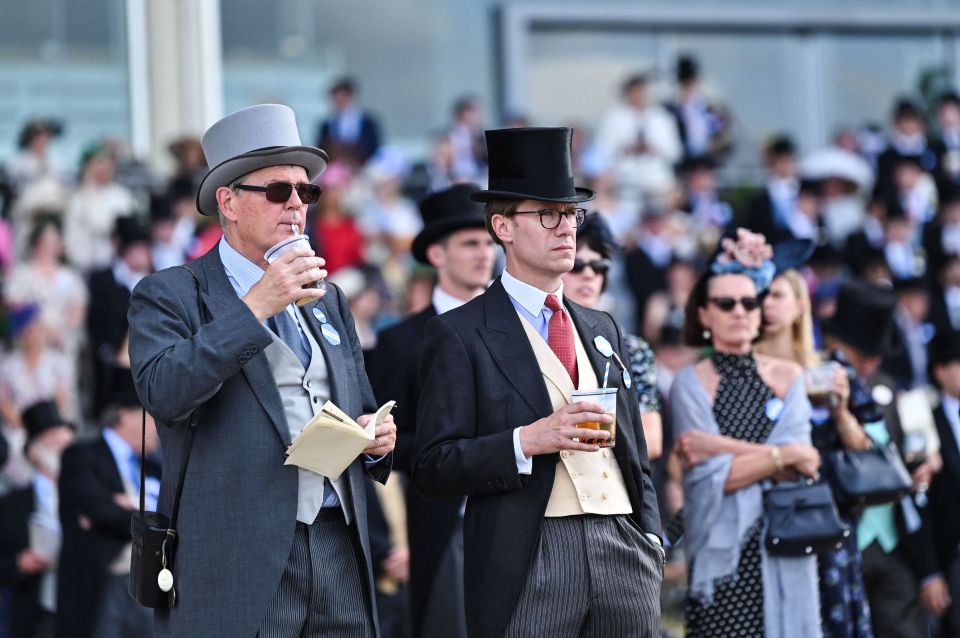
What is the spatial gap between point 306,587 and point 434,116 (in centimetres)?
1490

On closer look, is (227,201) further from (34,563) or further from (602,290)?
(34,563)

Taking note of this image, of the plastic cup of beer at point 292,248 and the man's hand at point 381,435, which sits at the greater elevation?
the plastic cup of beer at point 292,248

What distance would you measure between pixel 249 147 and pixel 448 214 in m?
2.35

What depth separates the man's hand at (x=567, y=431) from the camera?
4.83m

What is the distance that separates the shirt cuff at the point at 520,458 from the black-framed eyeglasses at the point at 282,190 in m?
1.03

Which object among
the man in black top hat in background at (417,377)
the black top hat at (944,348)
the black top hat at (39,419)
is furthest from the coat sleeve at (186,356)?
the black top hat at (944,348)

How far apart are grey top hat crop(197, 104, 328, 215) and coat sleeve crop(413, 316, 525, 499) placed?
30.7 inches

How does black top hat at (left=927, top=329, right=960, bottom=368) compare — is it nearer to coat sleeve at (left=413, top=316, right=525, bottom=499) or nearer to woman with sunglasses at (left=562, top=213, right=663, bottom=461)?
woman with sunglasses at (left=562, top=213, right=663, bottom=461)

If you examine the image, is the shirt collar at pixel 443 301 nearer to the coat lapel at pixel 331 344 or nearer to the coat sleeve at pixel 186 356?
the coat lapel at pixel 331 344

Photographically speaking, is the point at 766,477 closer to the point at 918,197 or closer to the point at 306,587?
the point at 306,587

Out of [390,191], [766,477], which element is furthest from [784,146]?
[766,477]

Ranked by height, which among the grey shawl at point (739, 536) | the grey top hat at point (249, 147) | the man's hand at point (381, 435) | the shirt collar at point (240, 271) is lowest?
the grey shawl at point (739, 536)

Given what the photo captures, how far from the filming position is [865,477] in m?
6.98

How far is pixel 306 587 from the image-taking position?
4801 millimetres
